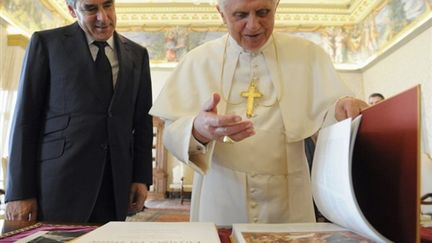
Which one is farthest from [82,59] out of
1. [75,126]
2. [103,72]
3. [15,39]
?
[15,39]

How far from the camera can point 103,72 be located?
199cm

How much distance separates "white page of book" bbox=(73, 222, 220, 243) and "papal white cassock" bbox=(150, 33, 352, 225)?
13.1 inches

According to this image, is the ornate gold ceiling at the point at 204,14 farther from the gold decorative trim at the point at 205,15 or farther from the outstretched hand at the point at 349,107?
the outstretched hand at the point at 349,107

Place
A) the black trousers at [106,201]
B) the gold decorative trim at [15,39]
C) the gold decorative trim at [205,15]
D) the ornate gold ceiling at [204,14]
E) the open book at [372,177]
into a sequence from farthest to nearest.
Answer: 1. the gold decorative trim at [205,15]
2. the ornate gold ceiling at [204,14]
3. the gold decorative trim at [15,39]
4. the black trousers at [106,201]
5. the open book at [372,177]

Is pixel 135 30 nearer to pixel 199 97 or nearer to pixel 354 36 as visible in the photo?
pixel 354 36

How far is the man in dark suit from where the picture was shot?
1775 millimetres

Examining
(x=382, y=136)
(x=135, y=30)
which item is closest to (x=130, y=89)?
(x=382, y=136)

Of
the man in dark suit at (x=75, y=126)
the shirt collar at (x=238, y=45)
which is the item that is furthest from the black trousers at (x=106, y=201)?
the shirt collar at (x=238, y=45)

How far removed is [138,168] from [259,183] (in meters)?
0.93

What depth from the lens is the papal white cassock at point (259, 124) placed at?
1.46 meters

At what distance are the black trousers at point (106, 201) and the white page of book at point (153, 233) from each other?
0.91m

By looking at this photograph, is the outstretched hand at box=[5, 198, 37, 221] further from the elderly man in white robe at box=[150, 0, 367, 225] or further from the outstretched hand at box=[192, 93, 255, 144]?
the outstretched hand at box=[192, 93, 255, 144]

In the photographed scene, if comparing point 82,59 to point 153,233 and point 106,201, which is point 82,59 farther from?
point 153,233

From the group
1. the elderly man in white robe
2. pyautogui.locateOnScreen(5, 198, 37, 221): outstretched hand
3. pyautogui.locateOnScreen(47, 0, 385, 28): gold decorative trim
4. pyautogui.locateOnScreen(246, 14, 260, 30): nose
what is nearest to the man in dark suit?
pyautogui.locateOnScreen(5, 198, 37, 221): outstretched hand
